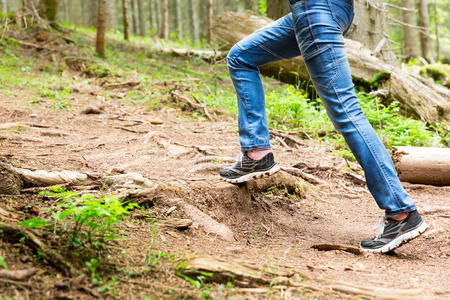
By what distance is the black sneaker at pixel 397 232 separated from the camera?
8.46 feet

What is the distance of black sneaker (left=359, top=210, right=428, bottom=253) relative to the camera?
2.58 m

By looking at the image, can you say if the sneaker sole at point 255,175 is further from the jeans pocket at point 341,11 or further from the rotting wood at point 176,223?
the jeans pocket at point 341,11

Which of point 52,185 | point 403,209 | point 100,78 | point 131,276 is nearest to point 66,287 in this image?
point 131,276

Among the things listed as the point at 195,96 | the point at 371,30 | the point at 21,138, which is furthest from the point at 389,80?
the point at 21,138

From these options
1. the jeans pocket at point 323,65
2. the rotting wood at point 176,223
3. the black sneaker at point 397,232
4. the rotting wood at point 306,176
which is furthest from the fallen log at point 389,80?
the rotting wood at point 176,223

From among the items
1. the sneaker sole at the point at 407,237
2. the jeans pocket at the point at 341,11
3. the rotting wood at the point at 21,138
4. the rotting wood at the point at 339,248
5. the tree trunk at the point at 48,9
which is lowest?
the rotting wood at the point at 339,248

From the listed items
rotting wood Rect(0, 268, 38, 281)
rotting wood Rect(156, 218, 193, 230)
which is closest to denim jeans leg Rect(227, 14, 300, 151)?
rotting wood Rect(156, 218, 193, 230)

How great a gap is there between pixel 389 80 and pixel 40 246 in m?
6.52

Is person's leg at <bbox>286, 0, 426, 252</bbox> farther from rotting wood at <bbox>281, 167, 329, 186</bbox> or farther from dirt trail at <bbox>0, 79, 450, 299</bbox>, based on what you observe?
rotting wood at <bbox>281, 167, 329, 186</bbox>

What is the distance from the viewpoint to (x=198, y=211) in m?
2.88

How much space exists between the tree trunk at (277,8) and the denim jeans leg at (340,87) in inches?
296

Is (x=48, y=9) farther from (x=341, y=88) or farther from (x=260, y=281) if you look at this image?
(x=260, y=281)

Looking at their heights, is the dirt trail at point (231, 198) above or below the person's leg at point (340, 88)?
below

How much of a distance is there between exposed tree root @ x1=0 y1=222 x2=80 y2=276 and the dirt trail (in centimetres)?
11
